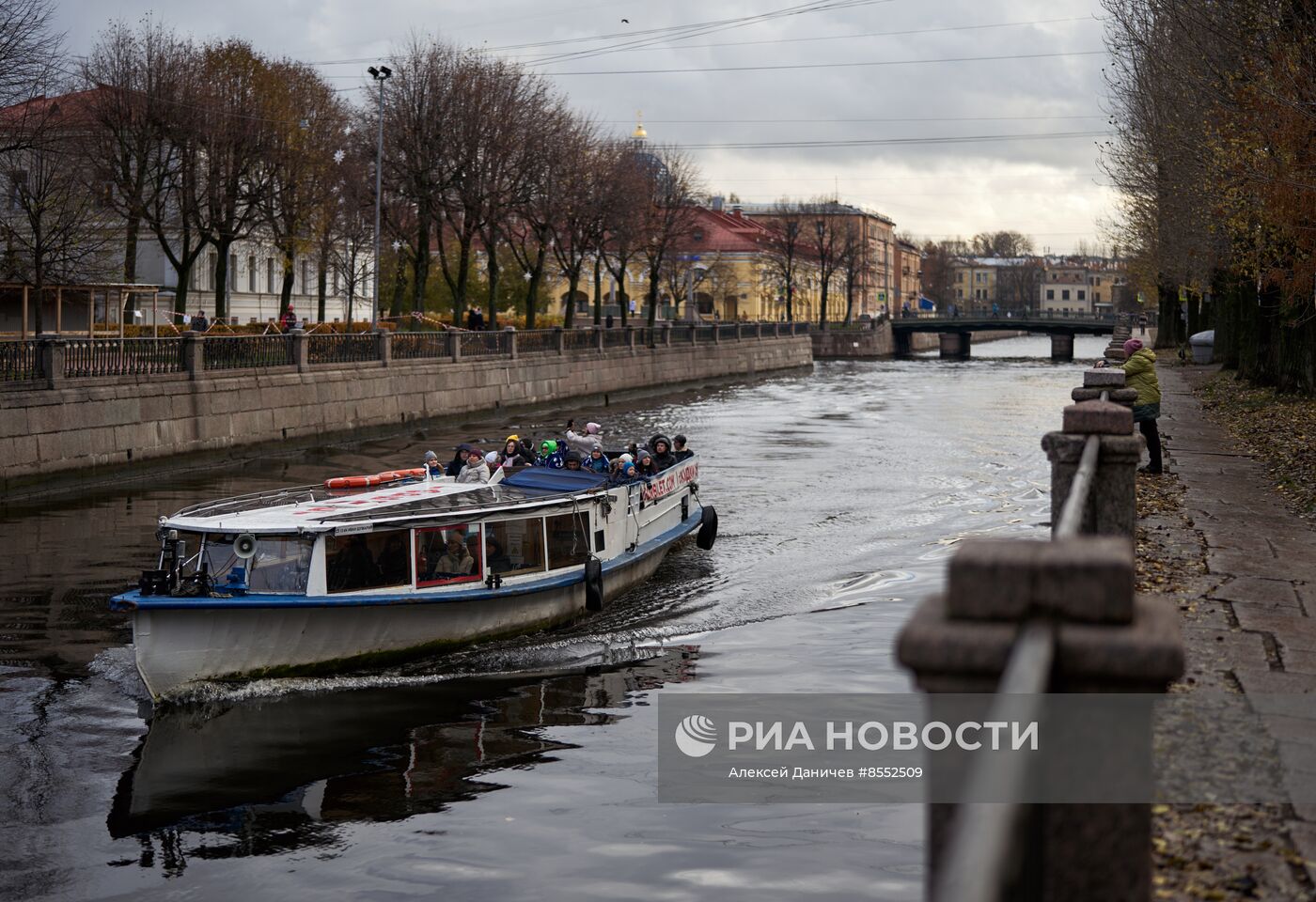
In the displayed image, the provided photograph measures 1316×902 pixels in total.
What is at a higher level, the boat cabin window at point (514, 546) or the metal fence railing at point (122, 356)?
the metal fence railing at point (122, 356)

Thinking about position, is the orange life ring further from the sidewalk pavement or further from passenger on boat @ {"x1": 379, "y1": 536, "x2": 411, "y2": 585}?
the sidewalk pavement

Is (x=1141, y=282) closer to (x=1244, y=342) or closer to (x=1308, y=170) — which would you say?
(x=1244, y=342)

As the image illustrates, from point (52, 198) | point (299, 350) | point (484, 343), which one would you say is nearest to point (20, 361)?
point (299, 350)

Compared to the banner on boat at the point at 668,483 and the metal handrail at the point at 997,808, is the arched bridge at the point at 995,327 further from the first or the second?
the metal handrail at the point at 997,808

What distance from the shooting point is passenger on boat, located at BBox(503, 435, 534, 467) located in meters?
22.2

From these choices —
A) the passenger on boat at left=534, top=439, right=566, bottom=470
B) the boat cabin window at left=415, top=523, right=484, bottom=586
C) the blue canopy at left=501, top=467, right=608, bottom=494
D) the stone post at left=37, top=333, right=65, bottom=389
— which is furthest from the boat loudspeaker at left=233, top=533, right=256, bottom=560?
the stone post at left=37, top=333, right=65, bottom=389

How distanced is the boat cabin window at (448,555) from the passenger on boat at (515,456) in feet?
13.4

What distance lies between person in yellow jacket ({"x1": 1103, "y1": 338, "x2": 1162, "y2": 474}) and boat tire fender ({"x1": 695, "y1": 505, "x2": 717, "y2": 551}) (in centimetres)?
779

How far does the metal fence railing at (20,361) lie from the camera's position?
29766mm

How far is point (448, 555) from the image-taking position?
17.9 metres

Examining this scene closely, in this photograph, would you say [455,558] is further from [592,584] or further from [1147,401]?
[1147,401]

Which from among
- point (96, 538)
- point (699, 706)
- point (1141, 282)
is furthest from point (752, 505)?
point (1141, 282)

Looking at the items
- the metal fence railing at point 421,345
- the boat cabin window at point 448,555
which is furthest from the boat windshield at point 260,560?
the metal fence railing at point 421,345

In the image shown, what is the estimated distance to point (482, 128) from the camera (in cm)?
5712
